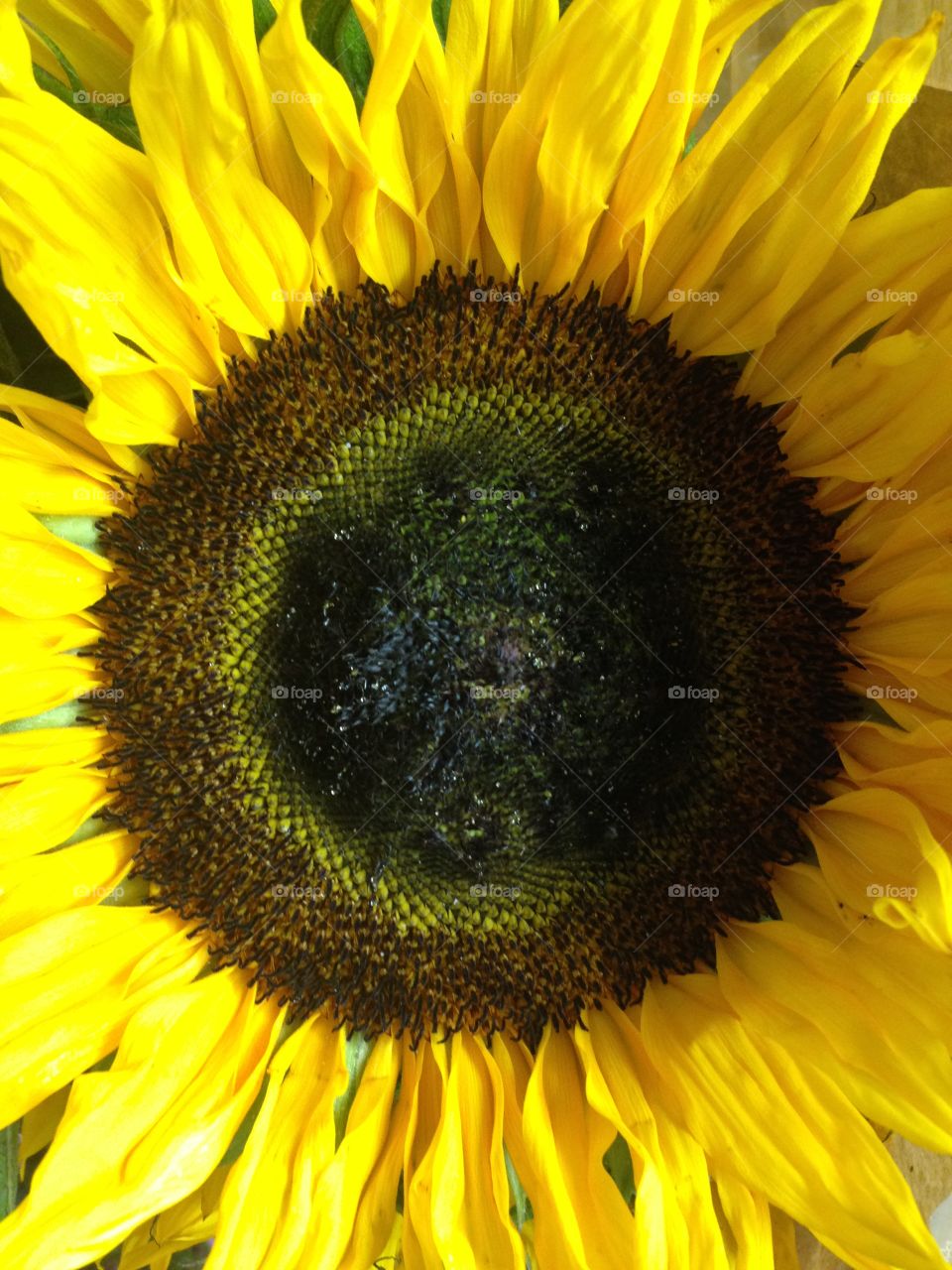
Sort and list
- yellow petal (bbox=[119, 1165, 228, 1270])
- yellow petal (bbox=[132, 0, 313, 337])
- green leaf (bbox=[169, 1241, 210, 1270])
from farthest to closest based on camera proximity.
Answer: green leaf (bbox=[169, 1241, 210, 1270]) < yellow petal (bbox=[119, 1165, 228, 1270]) < yellow petal (bbox=[132, 0, 313, 337])

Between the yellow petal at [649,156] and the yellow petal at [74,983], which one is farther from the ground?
the yellow petal at [649,156]

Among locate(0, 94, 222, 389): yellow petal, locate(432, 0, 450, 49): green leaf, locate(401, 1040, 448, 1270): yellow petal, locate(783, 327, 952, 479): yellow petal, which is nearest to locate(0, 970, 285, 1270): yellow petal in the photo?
locate(401, 1040, 448, 1270): yellow petal

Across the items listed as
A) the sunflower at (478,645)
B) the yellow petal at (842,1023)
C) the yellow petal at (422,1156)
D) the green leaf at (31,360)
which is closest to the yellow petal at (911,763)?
the sunflower at (478,645)

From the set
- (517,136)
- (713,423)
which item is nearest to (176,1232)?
(713,423)

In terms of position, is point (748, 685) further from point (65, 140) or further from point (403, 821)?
point (65, 140)

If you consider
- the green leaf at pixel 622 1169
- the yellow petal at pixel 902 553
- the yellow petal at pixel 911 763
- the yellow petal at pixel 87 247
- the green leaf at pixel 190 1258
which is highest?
the yellow petal at pixel 902 553

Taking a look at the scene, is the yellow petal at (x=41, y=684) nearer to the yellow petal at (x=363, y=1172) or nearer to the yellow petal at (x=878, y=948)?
the yellow petal at (x=363, y=1172)

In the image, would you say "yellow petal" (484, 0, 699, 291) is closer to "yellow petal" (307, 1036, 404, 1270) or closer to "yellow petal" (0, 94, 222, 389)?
"yellow petal" (0, 94, 222, 389)
